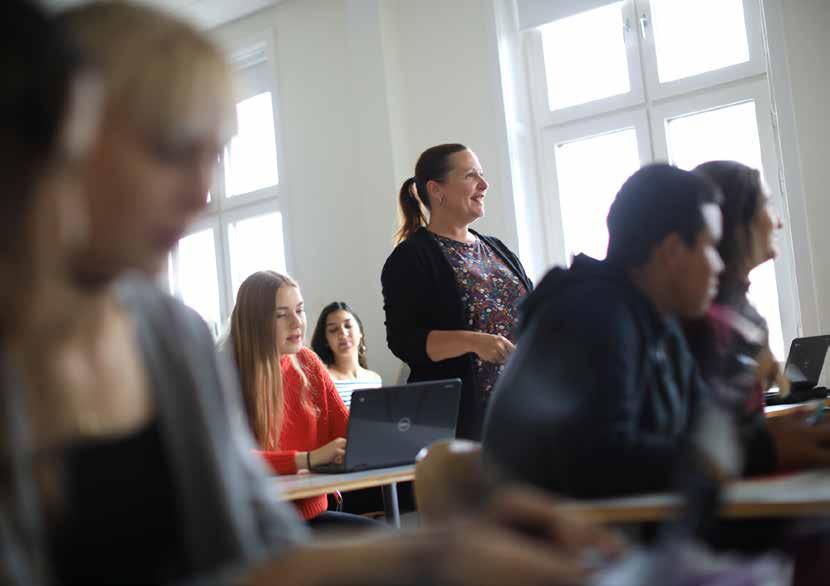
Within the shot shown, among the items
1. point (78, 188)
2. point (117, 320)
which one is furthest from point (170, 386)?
point (78, 188)

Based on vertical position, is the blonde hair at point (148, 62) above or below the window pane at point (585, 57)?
below

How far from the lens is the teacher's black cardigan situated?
2906mm

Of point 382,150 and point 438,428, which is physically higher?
point 382,150

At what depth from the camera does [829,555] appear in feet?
3.89

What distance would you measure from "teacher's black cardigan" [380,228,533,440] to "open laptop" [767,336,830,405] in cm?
121

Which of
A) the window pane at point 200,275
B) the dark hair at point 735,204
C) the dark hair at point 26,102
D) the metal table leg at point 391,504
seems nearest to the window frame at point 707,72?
the dark hair at point 735,204

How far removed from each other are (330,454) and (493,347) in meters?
0.62

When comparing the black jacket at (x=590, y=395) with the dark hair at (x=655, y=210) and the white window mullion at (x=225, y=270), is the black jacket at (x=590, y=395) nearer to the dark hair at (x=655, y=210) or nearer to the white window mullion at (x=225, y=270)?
the dark hair at (x=655, y=210)

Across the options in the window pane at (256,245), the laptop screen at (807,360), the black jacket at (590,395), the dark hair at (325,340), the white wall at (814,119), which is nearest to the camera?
the black jacket at (590,395)

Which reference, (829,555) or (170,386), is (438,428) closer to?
(829,555)

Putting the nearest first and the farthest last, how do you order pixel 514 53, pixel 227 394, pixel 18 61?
pixel 18 61 < pixel 227 394 < pixel 514 53

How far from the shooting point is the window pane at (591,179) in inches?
203

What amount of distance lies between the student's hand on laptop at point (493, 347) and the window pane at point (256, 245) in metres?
3.81

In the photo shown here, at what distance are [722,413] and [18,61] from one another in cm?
66
